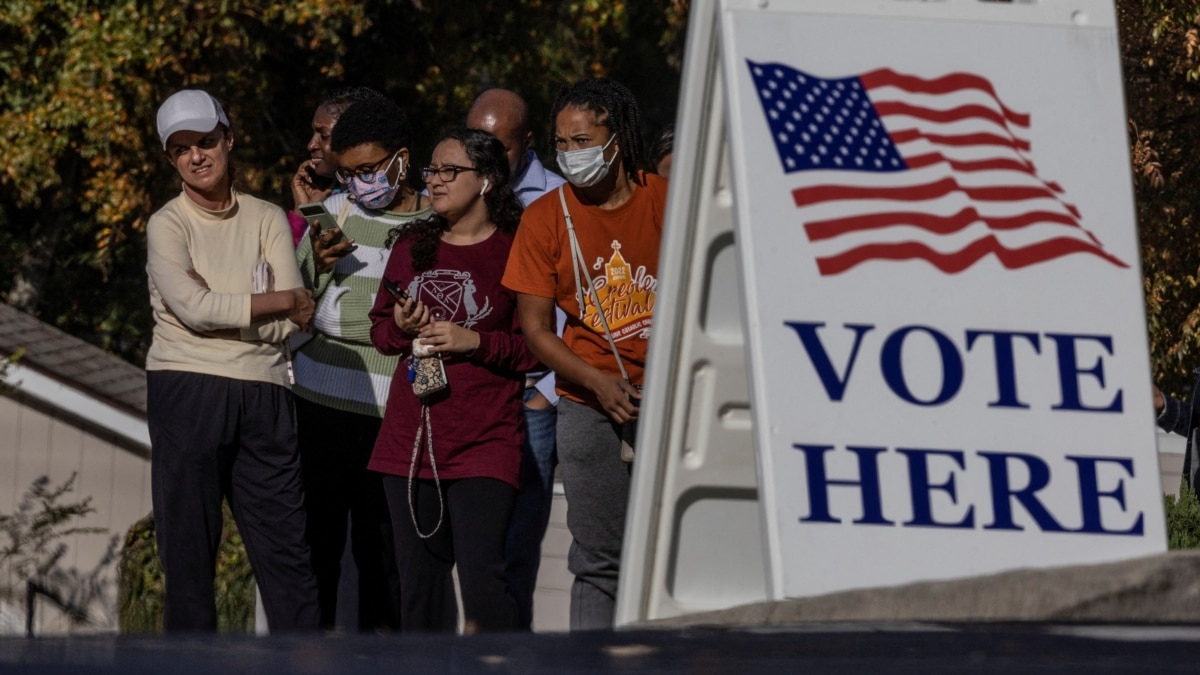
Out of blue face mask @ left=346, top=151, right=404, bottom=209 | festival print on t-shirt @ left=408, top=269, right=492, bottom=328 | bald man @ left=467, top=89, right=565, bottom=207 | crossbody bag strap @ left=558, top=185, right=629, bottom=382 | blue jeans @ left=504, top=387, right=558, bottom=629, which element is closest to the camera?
crossbody bag strap @ left=558, top=185, right=629, bottom=382

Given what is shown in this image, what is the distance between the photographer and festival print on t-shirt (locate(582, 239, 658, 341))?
490 cm

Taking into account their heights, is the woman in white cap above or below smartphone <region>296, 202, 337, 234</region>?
below

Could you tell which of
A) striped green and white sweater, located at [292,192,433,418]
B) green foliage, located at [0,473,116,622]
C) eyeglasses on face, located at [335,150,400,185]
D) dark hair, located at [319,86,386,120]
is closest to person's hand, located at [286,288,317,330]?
striped green and white sweater, located at [292,192,433,418]

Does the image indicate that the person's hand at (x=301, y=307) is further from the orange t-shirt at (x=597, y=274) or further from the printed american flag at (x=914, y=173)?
the printed american flag at (x=914, y=173)

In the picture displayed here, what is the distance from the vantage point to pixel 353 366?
555 cm

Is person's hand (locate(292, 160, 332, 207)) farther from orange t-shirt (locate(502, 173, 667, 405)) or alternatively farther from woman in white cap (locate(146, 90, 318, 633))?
orange t-shirt (locate(502, 173, 667, 405))

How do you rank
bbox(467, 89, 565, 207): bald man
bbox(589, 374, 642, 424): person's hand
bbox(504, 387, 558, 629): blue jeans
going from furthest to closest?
1. bbox(467, 89, 565, 207): bald man
2. bbox(504, 387, 558, 629): blue jeans
3. bbox(589, 374, 642, 424): person's hand

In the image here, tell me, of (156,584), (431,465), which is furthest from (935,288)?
(156,584)

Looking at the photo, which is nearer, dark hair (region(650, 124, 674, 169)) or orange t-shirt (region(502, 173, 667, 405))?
orange t-shirt (region(502, 173, 667, 405))

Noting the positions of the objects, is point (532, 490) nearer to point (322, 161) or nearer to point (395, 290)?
point (395, 290)

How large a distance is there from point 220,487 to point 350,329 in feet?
2.15

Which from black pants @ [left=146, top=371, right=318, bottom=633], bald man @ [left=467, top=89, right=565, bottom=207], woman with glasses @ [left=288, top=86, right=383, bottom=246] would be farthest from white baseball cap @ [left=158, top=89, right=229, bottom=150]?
bald man @ [left=467, top=89, right=565, bottom=207]

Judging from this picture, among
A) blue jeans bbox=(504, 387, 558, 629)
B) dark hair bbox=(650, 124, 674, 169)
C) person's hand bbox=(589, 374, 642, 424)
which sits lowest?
blue jeans bbox=(504, 387, 558, 629)

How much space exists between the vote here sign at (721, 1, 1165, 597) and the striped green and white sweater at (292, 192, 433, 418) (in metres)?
2.31
